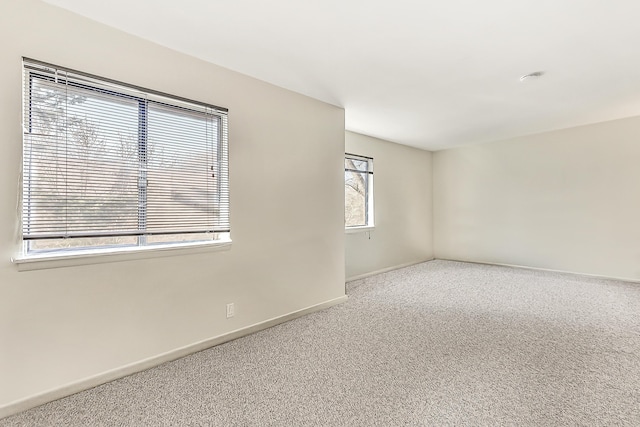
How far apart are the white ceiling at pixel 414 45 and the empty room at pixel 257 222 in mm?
19

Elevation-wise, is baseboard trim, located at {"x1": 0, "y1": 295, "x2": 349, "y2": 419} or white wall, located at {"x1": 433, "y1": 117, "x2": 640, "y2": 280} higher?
white wall, located at {"x1": 433, "y1": 117, "x2": 640, "y2": 280}

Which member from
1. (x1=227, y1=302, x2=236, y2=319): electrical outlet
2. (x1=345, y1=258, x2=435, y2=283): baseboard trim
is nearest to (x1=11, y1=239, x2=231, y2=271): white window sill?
(x1=227, y1=302, x2=236, y2=319): electrical outlet

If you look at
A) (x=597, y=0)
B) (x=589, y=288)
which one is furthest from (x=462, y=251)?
(x=597, y=0)

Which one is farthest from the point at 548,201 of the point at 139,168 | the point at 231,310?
the point at 139,168

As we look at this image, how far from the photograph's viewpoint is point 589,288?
13.3ft

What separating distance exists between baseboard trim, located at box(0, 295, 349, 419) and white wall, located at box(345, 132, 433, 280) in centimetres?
222

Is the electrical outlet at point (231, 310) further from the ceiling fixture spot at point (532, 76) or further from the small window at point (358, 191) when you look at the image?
the ceiling fixture spot at point (532, 76)

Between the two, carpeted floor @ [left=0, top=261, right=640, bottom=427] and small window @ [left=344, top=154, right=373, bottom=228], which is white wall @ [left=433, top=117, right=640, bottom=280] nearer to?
carpeted floor @ [left=0, top=261, right=640, bottom=427]

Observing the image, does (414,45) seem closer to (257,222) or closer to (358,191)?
(257,222)

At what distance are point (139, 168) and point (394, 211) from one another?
434cm

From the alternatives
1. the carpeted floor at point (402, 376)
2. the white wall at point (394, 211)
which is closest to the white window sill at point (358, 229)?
the white wall at point (394, 211)

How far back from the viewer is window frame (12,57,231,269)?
1.75m

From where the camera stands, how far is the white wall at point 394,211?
4926 mm

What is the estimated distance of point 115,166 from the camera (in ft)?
6.72
